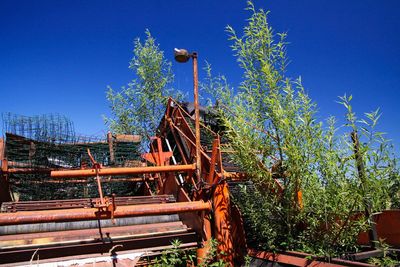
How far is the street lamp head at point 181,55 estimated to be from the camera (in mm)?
5719

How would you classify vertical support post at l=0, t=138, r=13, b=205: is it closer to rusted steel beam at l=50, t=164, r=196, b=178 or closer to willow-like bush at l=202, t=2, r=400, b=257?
rusted steel beam at l=50, t=164, r=196, b=178

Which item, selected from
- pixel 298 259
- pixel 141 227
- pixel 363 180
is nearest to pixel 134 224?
pixel 141 227

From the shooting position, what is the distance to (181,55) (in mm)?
5754

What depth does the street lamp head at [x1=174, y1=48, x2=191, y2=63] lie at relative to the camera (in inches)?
225

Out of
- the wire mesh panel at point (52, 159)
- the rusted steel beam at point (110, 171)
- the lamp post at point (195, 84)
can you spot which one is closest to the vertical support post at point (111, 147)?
the wire mesh panel at point (52, 159)

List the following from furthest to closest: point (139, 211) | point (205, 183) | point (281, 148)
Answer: point (205, 183) → point (281, 148) → point (139, 211)

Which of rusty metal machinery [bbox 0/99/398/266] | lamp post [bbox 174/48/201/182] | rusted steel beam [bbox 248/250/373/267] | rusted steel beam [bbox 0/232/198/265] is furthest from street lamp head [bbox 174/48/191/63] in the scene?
rusted steel beam [bbox 248/250/373/267]

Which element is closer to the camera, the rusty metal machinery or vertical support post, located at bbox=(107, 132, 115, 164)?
the rusty metal machinery

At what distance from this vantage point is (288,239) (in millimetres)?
4660

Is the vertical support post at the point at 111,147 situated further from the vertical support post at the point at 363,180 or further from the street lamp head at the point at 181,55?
the vertical support post at the point at 363,180

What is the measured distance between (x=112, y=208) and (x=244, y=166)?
80.5 inches

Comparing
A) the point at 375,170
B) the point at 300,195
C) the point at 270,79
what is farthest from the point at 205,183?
the point at 375,170

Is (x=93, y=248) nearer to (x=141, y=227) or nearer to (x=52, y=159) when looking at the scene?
(x=141, y=227)

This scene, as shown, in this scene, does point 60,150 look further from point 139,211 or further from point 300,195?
point 300,195
